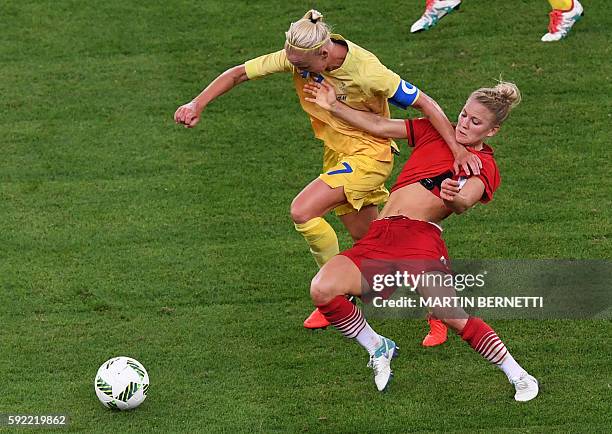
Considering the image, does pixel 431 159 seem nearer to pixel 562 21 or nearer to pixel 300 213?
pixel 300 213

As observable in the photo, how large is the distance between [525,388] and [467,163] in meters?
1.33

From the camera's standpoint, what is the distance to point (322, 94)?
24.5ft

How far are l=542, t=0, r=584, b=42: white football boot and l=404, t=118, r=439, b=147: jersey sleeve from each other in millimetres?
4360

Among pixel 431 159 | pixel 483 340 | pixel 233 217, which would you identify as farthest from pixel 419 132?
pixel 233 217

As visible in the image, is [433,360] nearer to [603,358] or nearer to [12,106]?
[603,358]

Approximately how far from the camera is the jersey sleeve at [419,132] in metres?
7.40

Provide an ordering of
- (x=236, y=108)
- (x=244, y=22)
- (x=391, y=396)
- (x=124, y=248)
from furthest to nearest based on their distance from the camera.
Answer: (x=244, y=22) < (x=236, y=108) < (x=124, y=248) < (x=391, y=396)

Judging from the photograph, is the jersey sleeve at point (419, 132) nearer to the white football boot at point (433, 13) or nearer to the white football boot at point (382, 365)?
the white football boot at point (382, 365)

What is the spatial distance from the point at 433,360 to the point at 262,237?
1992 millimetres

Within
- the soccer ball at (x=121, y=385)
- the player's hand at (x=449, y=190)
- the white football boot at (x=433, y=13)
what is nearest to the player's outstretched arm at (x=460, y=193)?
the player's hand at (x=449, y=190)

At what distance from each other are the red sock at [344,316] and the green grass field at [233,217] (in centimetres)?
33

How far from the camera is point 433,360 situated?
296 inches

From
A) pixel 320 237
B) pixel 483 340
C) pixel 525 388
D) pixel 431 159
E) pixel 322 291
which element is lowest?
pixel 525 388

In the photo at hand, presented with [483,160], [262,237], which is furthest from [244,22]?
[483,160]
